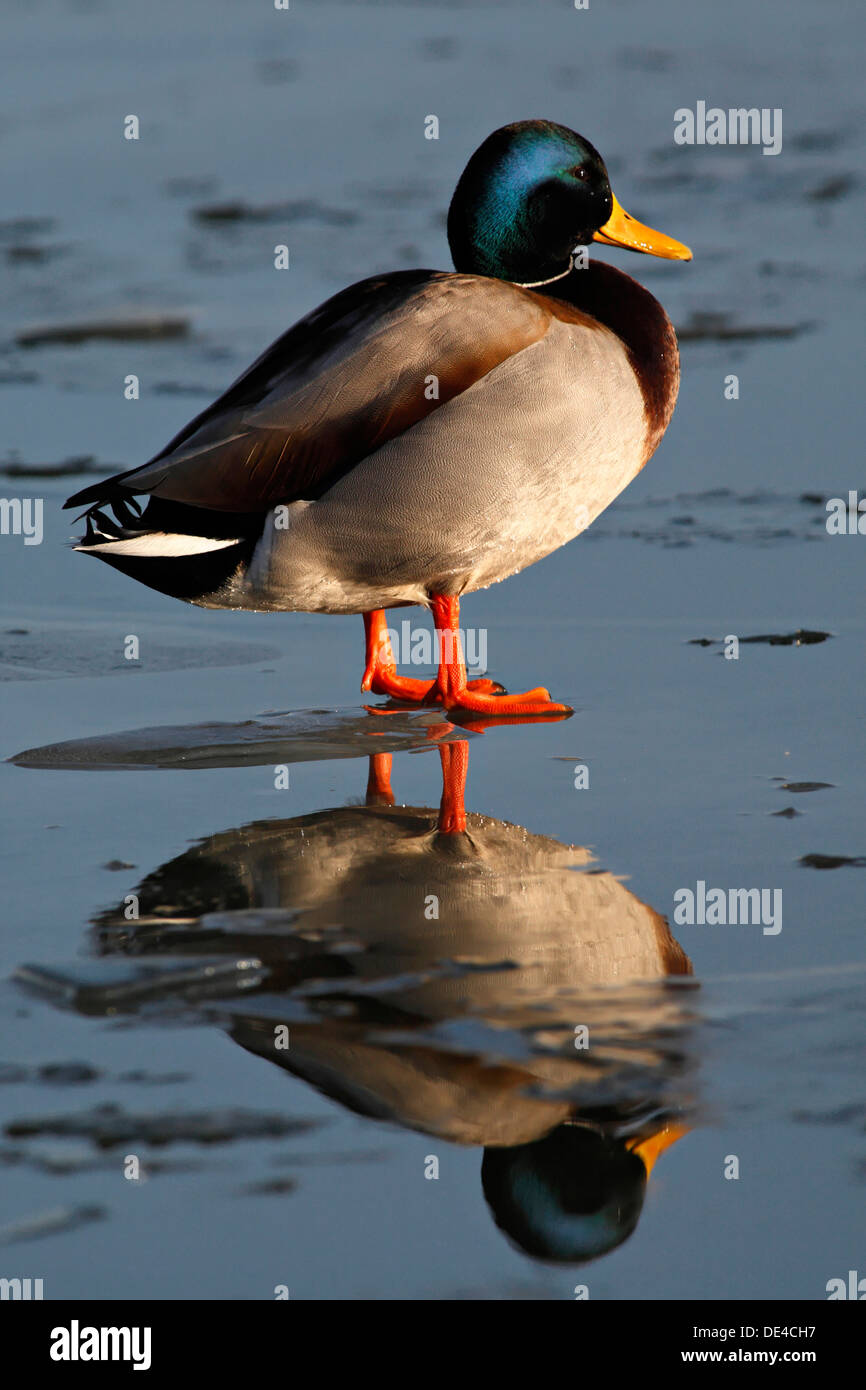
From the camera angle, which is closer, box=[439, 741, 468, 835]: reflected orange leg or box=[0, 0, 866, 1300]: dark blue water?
box=[0, 0, 866, 1300]: dark blue water

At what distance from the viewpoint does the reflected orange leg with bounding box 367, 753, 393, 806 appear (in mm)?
4035

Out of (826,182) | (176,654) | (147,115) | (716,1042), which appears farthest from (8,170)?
(716,1042)

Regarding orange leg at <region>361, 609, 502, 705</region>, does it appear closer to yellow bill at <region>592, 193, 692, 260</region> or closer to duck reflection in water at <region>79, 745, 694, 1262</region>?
duck reflection in water at <region>79, 745, 694, 1262</region>

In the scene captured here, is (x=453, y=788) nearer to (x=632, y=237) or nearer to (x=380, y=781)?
(x=380, y=781)

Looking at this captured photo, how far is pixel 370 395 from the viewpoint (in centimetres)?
446

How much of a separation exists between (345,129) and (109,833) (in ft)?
30.3

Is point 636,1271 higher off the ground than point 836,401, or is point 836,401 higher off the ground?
point 836,401

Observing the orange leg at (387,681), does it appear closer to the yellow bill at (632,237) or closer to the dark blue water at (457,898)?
the dark blue water at (457,898)

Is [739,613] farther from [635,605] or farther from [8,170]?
[8,170]

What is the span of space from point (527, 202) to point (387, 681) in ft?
4.23

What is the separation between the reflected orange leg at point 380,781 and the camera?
404cm

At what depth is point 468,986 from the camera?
302 centimetres

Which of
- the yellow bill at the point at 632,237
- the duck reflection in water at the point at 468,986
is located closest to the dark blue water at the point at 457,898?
the duck reflection in water at the point at 468,986

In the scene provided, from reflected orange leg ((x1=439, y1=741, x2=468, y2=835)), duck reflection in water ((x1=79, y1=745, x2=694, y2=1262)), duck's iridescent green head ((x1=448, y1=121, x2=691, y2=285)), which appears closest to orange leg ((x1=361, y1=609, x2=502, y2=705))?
reflected orange leg ((x1=439, y1=741, x2=468, y2=835))
